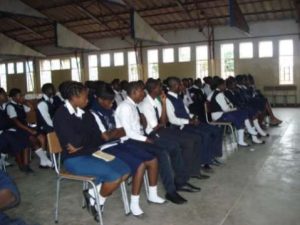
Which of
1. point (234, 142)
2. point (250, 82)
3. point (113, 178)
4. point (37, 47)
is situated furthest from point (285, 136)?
point (37, 47)

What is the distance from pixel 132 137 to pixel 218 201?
0.93 m

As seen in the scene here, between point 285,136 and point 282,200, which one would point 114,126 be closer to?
point 282,200

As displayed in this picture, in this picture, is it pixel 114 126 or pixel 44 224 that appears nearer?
pixel 44 224

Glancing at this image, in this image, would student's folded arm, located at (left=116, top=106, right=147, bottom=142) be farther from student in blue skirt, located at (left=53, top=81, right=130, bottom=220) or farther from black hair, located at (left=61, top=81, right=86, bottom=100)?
black hair, located at (left=61, top=81, right=86, bottom=100)

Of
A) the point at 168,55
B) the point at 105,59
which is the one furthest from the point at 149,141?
the point at 105,59

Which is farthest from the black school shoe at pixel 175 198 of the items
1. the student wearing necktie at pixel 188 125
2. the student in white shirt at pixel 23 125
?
the student in white shirt at pixel 23 125

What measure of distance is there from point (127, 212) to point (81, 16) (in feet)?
38.3

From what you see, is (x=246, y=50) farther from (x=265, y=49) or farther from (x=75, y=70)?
(x=75, y=70)

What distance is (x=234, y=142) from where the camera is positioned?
534cm

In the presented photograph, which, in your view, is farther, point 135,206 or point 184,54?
point 184,54

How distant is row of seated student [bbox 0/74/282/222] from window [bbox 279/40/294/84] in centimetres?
985

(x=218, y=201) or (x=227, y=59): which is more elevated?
(x=227, y=59)

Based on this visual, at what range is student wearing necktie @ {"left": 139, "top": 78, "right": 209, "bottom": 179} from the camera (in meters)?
3.29

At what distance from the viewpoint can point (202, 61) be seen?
14.3 m
